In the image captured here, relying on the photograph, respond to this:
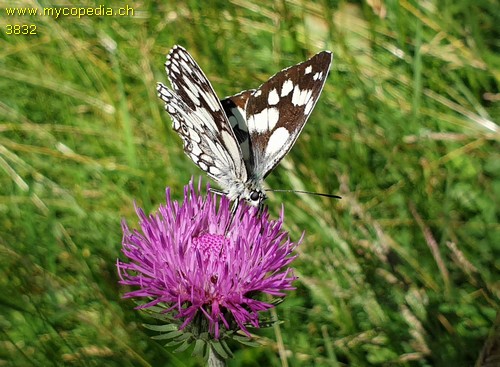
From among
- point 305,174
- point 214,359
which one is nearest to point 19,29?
point 305,174

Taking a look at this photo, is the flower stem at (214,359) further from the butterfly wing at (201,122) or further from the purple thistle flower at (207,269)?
the butterfly wing at (201,122)

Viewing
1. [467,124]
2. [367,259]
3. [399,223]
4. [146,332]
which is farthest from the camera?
[467,124]

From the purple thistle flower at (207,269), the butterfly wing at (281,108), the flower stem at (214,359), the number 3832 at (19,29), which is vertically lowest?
the flower stem at (214,359)

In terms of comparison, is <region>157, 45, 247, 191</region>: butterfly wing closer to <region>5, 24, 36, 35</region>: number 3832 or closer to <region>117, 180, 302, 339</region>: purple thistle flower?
<region>117, 180, 302, 339</region>: purple thistle flower

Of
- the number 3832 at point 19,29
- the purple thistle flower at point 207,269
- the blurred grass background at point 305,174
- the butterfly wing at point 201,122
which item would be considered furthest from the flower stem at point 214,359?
the number 3832 at point 19,29

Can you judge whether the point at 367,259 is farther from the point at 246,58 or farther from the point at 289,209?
the point at 246,58

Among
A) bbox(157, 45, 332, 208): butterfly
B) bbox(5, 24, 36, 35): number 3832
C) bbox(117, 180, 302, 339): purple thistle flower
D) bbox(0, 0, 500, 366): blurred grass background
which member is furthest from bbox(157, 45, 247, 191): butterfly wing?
bbox(5, 24, 36, 35): number 3832

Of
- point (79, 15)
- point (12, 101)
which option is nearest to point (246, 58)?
point (79, 15)
